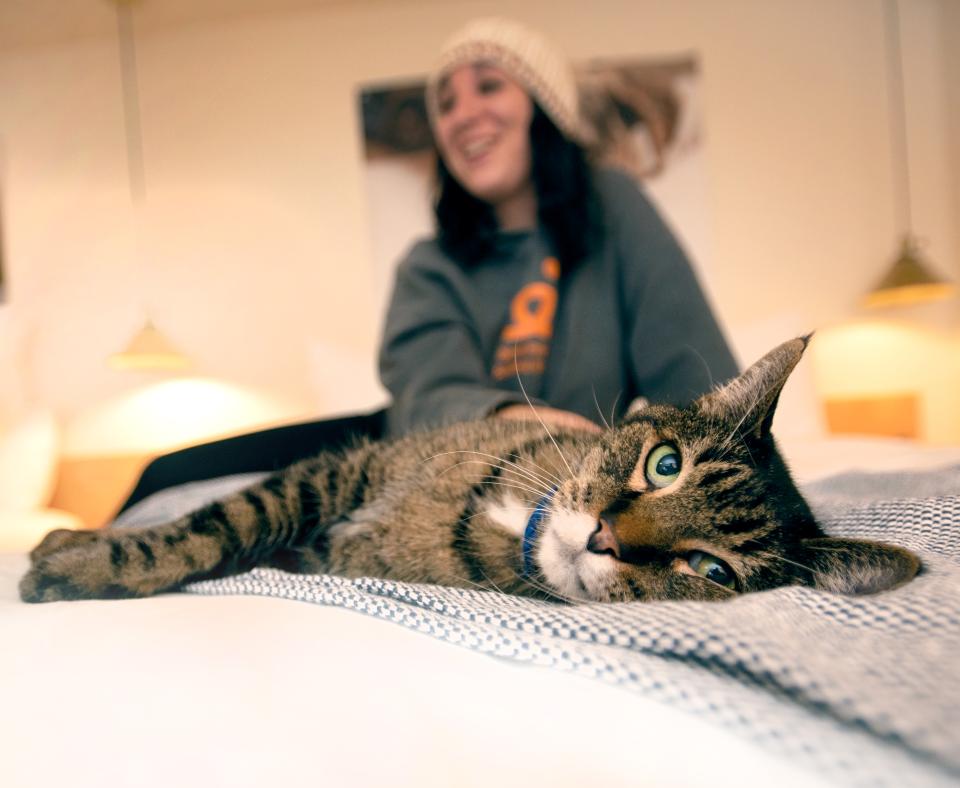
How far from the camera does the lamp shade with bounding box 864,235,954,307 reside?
2.34m

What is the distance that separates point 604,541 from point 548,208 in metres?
1.08

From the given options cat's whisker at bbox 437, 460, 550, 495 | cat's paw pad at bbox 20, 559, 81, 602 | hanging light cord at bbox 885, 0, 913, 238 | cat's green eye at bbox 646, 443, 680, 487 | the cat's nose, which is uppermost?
hanging light cord at bbox 885, 0, 913, 238

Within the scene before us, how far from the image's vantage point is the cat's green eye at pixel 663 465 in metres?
0.55

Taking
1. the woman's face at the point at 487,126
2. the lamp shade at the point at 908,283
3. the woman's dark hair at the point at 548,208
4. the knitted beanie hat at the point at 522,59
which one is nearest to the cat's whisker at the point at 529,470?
the woman's dark hair at the point at 548,208

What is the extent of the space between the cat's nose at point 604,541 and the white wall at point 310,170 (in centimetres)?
219

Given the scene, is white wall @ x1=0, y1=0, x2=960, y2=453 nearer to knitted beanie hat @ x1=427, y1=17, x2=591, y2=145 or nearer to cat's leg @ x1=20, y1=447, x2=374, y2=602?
knitted beanie hat @ x1=427, y1=17, x2=591, y2=145

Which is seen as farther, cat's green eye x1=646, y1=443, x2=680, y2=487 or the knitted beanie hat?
the knitted beanie hat

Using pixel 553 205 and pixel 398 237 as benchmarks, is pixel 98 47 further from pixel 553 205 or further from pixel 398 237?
pixel 553 205

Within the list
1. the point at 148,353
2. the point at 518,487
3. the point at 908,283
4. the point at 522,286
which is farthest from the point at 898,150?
the point at 148,353

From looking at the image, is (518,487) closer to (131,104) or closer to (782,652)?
(782,652)

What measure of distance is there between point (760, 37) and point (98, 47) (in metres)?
3.20

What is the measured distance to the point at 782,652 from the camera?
11.5 inches

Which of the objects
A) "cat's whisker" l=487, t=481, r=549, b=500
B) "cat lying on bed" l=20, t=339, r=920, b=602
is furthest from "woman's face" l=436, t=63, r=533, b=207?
"cat's whisker" l=487, t=481, r=549, b=500

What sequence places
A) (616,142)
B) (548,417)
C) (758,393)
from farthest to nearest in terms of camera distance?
1. (616,142)
2. (548,417)
3. (758,393)
